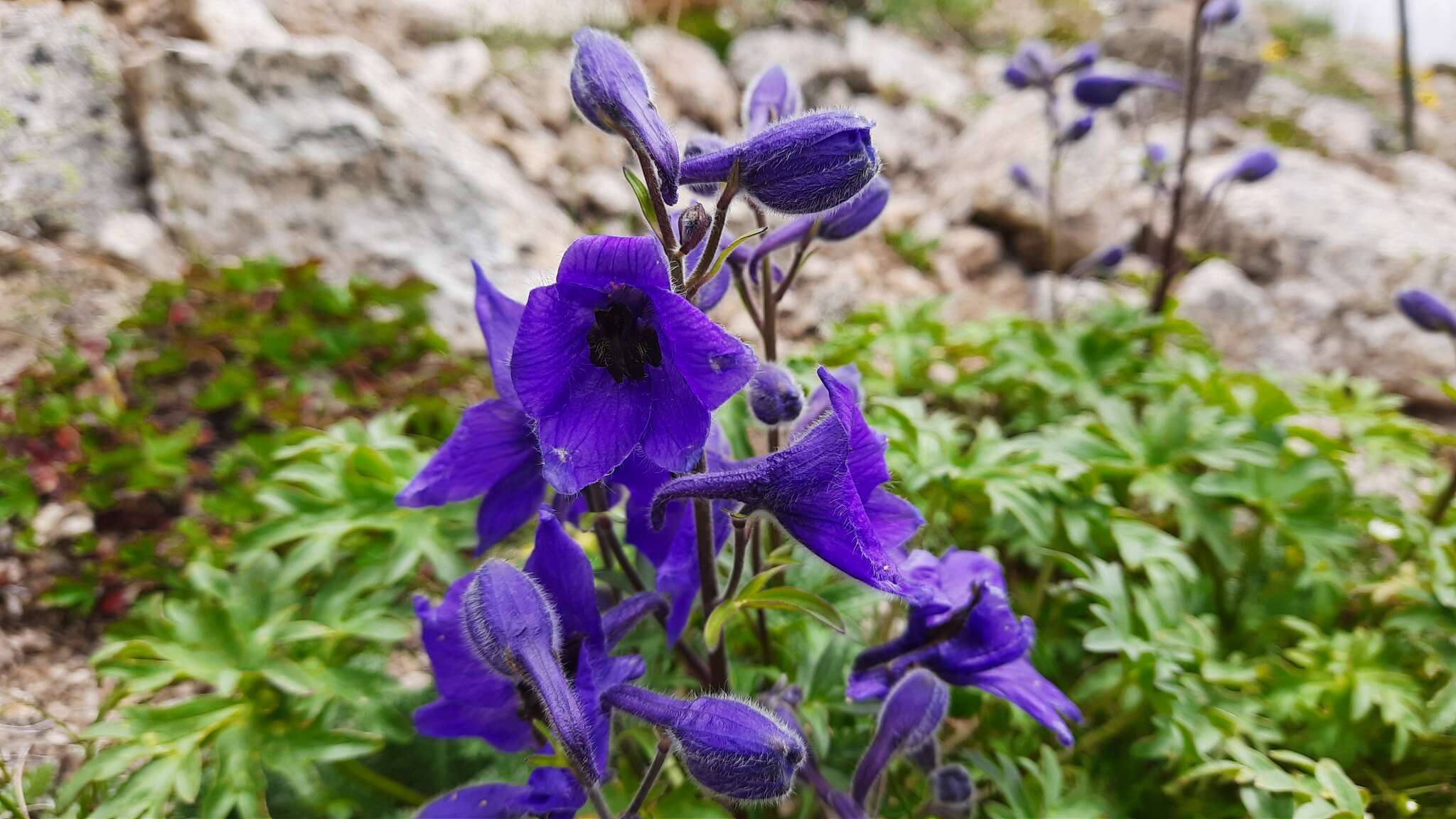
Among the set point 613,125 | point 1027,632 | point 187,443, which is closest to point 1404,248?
point 1027,632

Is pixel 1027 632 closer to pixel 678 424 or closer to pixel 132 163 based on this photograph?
pixel 678 424

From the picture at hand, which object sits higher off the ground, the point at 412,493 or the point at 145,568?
the point at 412,493

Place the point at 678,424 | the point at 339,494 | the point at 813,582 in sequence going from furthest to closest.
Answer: the point at 339,494, the point at 813,582, the point at 678,424

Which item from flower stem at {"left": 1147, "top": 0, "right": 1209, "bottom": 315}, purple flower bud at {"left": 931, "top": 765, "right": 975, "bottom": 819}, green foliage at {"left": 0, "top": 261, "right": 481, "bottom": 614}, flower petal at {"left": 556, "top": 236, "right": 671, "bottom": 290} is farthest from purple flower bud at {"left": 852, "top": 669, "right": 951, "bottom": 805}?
flower stem at {"left": 1147, "top": 0, "right": 1209, "bottom": 315}

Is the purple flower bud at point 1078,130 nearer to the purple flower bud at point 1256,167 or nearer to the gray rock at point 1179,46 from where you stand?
the purple flower bud at point 1256,167

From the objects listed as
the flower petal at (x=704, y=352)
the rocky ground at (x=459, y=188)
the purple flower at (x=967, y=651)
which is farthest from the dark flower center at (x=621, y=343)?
the rocky ground at (x=459, y=188)

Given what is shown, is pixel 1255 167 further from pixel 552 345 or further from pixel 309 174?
pixel 309 174
